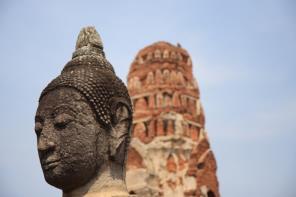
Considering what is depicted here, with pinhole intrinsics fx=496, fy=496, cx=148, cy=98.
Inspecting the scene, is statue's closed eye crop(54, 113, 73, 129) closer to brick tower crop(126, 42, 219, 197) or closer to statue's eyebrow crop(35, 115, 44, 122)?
statue's eyebrow crop(35, 115, 44, 122)

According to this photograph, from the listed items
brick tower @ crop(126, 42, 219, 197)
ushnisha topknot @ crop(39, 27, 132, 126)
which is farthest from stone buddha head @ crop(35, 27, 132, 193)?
brick tower @ crop(126, 42, 219, 197)

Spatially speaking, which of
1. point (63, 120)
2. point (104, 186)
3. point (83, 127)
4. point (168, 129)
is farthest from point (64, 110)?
point (168, 129)

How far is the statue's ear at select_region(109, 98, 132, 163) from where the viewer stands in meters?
5.47

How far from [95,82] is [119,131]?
611 millimetres

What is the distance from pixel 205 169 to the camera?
3062 cm

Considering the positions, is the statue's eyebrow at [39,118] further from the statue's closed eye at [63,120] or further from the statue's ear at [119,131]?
the statue's ear at [119,131]

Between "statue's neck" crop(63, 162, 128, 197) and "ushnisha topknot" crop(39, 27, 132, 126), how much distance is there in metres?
0.51

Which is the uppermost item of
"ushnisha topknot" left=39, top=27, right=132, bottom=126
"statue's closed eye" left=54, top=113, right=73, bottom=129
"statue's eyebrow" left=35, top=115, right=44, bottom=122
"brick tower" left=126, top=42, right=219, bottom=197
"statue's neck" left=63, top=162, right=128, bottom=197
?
"brick tower" left=126, top=42, right=219, bottom=197

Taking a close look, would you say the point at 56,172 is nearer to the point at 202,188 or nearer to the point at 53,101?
the point at 53,101

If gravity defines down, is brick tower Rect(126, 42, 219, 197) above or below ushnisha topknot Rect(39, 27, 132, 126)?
above

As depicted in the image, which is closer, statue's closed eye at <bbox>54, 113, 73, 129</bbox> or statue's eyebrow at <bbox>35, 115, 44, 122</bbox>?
statue's closed eye at <bbox>54, 113, 73, 129</bbox>

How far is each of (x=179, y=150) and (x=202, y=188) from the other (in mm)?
2730

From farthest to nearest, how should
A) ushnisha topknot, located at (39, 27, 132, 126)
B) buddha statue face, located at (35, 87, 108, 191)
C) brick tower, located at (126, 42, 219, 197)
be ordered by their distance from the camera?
brick tower, located at (126, 42, 219, 197), ushnisha topknot, located at (39, 27, 132, 126), buddha statue face, located at (35, 87, 108, 191)

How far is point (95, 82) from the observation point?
553 centimetres
